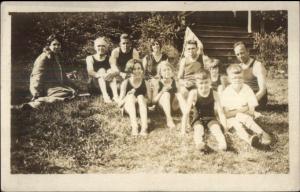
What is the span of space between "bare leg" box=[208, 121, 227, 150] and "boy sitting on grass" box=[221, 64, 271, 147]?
0.05 meters

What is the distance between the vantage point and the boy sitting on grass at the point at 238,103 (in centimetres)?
192

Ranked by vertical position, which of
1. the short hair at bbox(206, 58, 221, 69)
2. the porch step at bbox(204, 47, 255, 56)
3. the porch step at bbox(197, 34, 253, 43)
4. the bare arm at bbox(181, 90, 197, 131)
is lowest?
the bare arm at bbox(181, 90, 197, 131)

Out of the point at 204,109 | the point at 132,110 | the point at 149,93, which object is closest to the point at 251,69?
the point at 204,109

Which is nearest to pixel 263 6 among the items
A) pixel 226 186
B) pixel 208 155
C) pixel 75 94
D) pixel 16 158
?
pixel 208 155

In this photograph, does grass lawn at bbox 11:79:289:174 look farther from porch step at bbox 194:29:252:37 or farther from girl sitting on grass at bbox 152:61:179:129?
porch step at bbox 194:29:252:37

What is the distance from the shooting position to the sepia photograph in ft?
6.23

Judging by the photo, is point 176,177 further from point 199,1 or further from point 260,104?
point 199,1

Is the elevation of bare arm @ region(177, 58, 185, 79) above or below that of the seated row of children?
above

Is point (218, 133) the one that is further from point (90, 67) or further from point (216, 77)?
point (90, 67)

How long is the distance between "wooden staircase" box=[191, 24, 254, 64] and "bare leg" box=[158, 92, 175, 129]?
11.3 inches

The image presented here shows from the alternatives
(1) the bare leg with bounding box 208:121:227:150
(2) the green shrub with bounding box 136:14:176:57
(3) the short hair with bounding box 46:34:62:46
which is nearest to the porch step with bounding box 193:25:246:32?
(2) the green shrub with bounding box 136:14:176:57

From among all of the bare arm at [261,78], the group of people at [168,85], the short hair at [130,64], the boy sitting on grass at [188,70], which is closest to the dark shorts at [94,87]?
the group of people at [168,85]

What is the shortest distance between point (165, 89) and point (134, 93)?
0.50ft

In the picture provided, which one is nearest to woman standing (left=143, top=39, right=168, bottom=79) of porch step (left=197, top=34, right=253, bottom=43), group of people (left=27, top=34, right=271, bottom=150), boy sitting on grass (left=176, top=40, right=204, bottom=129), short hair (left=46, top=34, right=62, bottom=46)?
group of people (left=27, top=34, right=271, bottom=150)
